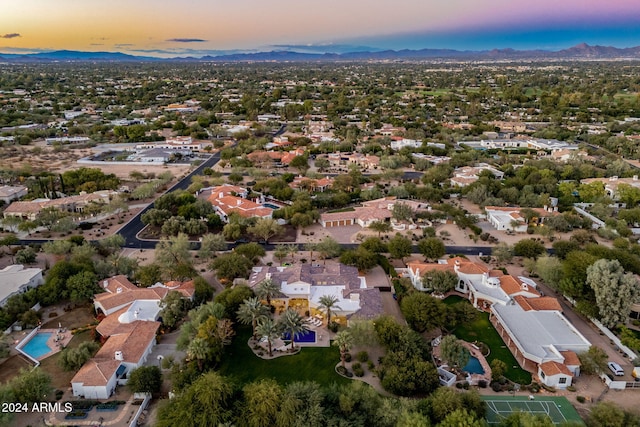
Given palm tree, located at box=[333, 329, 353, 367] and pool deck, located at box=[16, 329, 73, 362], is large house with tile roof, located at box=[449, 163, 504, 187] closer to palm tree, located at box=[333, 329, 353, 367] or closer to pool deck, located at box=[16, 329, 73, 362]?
palm tree, located at box=[333, 329, 353, 367]

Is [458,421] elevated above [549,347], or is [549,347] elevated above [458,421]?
[458,421]

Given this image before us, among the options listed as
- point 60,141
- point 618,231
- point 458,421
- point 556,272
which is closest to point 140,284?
point 458,421

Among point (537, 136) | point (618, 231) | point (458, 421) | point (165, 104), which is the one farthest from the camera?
point (165, 104)

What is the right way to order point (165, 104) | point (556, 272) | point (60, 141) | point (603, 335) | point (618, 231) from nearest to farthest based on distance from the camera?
point (603, 335) → point (556, 272) → point (618, 231) → point (60, 141) → point (165, 104)

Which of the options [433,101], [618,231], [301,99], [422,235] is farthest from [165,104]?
[618,231]

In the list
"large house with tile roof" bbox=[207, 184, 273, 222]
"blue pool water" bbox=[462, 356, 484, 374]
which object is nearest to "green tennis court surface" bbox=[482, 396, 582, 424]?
"blue pool water" bbox=[462, 356, 484, 374]

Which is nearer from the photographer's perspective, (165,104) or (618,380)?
(618,380)

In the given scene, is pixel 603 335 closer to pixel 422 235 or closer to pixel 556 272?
pixel 556 272
